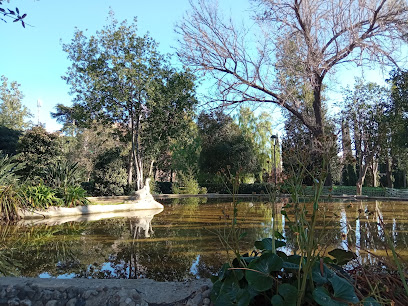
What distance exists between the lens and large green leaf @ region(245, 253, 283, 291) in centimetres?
147

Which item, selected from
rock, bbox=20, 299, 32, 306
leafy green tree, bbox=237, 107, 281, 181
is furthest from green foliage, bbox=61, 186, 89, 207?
leafy green tree, bbox=237, 107, 281, 181

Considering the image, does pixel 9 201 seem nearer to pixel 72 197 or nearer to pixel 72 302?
pixel 72 197

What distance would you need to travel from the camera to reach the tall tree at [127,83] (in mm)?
13055

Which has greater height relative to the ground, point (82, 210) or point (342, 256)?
point (342, 256)

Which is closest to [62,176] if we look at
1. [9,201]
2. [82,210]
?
[82,210]

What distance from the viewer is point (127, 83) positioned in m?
13.3

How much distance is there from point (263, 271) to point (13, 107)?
3707 cm

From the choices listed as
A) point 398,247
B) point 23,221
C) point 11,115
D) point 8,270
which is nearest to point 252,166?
point 23,221

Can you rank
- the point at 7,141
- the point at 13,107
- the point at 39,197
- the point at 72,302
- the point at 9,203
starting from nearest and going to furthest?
1. the point at 72,302
2. the point at 9,203
3. the point at 39,197
4. the point at 7,141
5. the point at 13,107

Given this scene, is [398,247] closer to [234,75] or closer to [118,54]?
[234,75]

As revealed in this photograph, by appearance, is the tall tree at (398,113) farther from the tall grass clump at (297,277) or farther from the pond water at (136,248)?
the tall grass clump at (297,277)

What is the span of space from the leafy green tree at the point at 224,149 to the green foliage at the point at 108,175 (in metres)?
7.34

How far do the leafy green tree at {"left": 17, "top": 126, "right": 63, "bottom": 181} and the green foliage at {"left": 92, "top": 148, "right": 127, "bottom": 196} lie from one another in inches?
99.1

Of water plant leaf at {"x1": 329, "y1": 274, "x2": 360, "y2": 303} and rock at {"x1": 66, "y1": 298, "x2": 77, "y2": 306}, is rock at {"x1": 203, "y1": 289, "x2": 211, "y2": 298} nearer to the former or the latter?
water plant leaf at {"x1": 329, "y1": 274, "x2": 360, "y2": 303}
